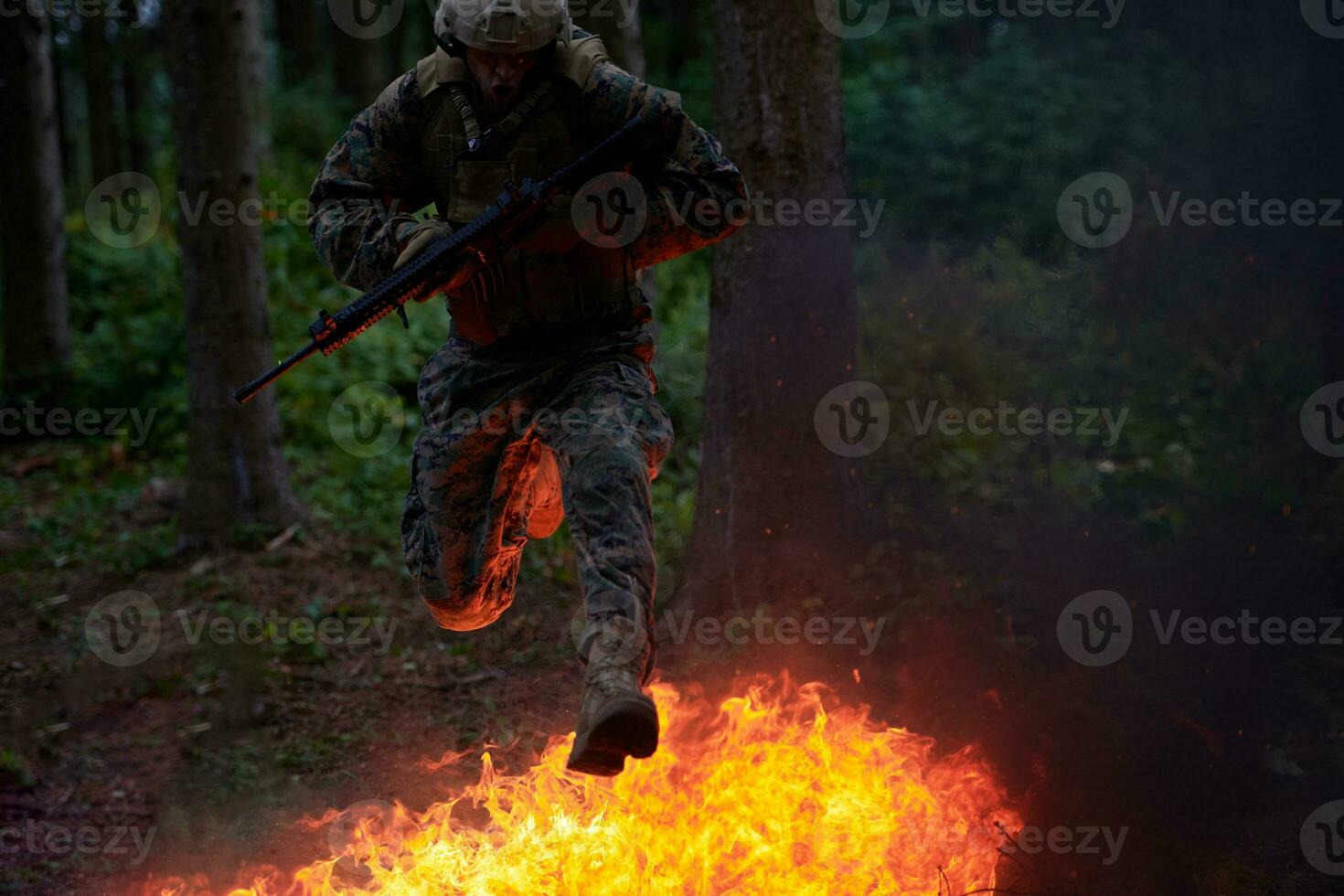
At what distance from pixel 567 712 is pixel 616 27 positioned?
492 centimetres

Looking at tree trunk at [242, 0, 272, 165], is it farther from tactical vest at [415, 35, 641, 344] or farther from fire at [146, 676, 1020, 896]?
fire at [146, 676, 1020, 896]

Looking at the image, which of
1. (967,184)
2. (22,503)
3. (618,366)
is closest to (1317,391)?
(967,184)

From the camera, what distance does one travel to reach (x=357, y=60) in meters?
20.5

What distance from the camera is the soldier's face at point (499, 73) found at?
4.19 m

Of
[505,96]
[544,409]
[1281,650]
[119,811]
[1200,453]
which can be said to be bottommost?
[119,811]

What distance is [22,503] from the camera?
11031mm

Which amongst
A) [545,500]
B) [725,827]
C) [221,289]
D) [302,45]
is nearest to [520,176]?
[545,500]

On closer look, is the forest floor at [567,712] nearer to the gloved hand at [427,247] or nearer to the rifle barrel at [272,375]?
the rifle barrel at [272,375]

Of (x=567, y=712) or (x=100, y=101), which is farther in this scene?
(x=100, y=101)

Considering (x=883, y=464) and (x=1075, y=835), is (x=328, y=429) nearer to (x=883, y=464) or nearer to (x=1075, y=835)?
(x=883, y=464)

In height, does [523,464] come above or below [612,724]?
above

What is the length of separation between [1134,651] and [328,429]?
7.98 m

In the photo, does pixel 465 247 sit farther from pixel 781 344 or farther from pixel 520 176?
pixel 781 344

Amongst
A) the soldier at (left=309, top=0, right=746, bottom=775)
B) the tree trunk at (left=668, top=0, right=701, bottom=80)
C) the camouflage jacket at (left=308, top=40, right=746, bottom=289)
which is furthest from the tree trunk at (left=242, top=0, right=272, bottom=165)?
the soldier at (left=309, top=0, right=746, bottom=775)
